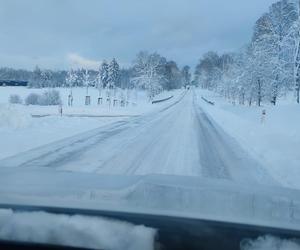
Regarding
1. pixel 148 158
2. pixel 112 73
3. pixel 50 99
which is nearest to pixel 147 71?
pixel 112 73

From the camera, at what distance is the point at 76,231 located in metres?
2.24

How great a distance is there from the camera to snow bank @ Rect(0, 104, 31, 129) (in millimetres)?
22680

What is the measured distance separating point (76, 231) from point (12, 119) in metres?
21.6

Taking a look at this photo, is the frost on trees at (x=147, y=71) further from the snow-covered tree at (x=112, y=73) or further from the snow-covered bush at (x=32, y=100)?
the snow-covered bush at (x=32, y=100)

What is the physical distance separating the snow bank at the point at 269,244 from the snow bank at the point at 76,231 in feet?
1.26

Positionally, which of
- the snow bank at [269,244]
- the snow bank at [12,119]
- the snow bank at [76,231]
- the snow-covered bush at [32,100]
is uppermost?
the snow bank at [269,244]

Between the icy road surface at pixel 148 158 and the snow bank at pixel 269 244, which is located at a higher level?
the snow bank at pixel 269 244

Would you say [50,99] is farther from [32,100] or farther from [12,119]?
[12,119]

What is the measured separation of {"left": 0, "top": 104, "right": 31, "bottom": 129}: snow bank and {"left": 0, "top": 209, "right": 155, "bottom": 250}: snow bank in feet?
67.8

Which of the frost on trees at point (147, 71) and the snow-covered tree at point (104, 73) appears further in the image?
the snow-covered tree at point (104, 73)

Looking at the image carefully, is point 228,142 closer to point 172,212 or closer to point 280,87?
point 172,212

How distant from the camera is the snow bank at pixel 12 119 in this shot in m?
22.7

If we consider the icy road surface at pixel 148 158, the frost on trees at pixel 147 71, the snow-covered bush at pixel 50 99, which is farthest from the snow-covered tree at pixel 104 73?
the icy road surface at pixel 148 158

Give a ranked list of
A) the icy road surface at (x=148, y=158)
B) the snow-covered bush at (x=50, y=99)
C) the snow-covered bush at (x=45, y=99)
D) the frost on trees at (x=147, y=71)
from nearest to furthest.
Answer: the icy road surface at (x=148, y=158) < the snow-covered bush at (x=45, y=99) < the snow-covered bush at (x=50, y=99) < the frost on trees at (x=147, y=71)
